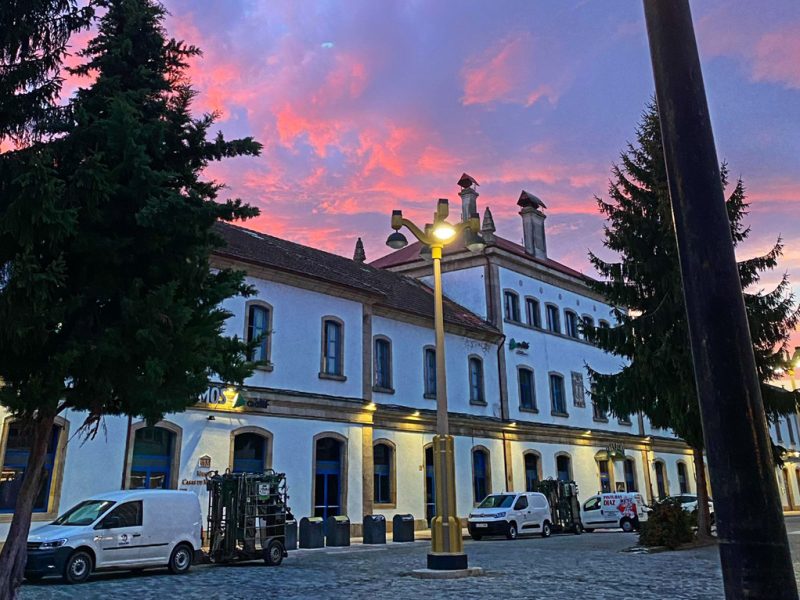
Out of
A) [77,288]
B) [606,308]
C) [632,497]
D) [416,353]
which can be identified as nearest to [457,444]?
[416,353]

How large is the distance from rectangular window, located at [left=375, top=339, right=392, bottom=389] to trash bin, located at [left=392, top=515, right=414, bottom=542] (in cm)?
591

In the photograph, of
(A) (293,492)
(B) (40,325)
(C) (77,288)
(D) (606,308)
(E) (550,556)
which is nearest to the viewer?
(B) (40,325)

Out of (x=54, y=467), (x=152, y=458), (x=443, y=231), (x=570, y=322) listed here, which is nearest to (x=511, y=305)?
(x=570, y=322)

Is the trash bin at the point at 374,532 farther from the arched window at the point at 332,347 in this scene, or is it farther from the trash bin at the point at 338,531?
the arched window at the point at 332,347

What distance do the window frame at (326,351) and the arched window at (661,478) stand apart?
2714 centimetres

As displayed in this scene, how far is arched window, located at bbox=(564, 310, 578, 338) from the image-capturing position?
133ft

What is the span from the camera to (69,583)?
42.5 feet

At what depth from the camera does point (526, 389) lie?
36.4m

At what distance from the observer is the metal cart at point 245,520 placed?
16484mm

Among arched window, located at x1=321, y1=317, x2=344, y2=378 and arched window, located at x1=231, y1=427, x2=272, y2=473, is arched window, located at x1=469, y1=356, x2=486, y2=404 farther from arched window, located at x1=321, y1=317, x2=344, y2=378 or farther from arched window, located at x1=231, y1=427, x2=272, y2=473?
arched window, located at x1=231, y1=427, x2=272, y2=473

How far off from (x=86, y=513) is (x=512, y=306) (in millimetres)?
26652

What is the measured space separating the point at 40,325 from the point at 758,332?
18.6 m

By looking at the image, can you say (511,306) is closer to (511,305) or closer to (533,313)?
(511,305)

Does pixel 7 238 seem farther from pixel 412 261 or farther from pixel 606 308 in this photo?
pixel 606 308
